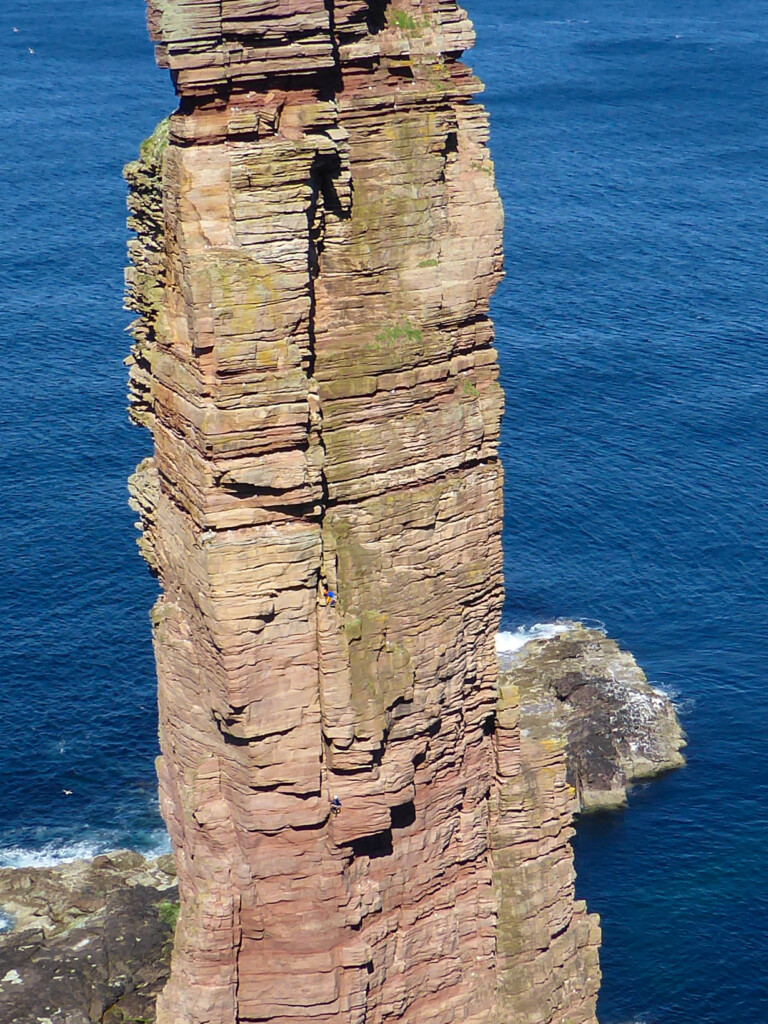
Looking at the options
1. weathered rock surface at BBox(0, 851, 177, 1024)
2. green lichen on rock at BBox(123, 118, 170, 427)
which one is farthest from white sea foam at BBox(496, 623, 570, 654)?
green lichen on rock at BBox(123, 118, 170, 427)

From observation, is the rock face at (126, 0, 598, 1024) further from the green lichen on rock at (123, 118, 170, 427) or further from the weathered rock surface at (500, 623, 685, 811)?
the weathered rock surface at (500, 623, 685, 811)

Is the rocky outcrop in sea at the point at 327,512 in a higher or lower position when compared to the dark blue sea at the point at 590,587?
higher

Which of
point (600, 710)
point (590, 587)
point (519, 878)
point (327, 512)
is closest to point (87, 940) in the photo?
point (519, 878)

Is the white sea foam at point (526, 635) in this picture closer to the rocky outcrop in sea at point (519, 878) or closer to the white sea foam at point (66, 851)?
the rocky outcrop in sea at point (519, 878)

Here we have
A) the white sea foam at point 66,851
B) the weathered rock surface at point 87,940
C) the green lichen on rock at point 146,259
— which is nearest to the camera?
the green lichen on rock at point 146,259

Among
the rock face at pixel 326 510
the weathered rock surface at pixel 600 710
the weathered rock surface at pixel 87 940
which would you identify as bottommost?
the weathered rock surface at pixel 600 710

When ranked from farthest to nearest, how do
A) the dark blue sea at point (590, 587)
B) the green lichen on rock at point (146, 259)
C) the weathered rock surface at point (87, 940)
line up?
the dark blue sea at point (590, 587)
the weathered rock surface at point (87, 940)
the green lichen on rock at point (146, 259)

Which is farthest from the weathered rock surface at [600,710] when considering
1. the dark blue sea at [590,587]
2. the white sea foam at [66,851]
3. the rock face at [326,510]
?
the rock face at [326,510]

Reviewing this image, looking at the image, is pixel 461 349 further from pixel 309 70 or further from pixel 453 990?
pixel 453 990
